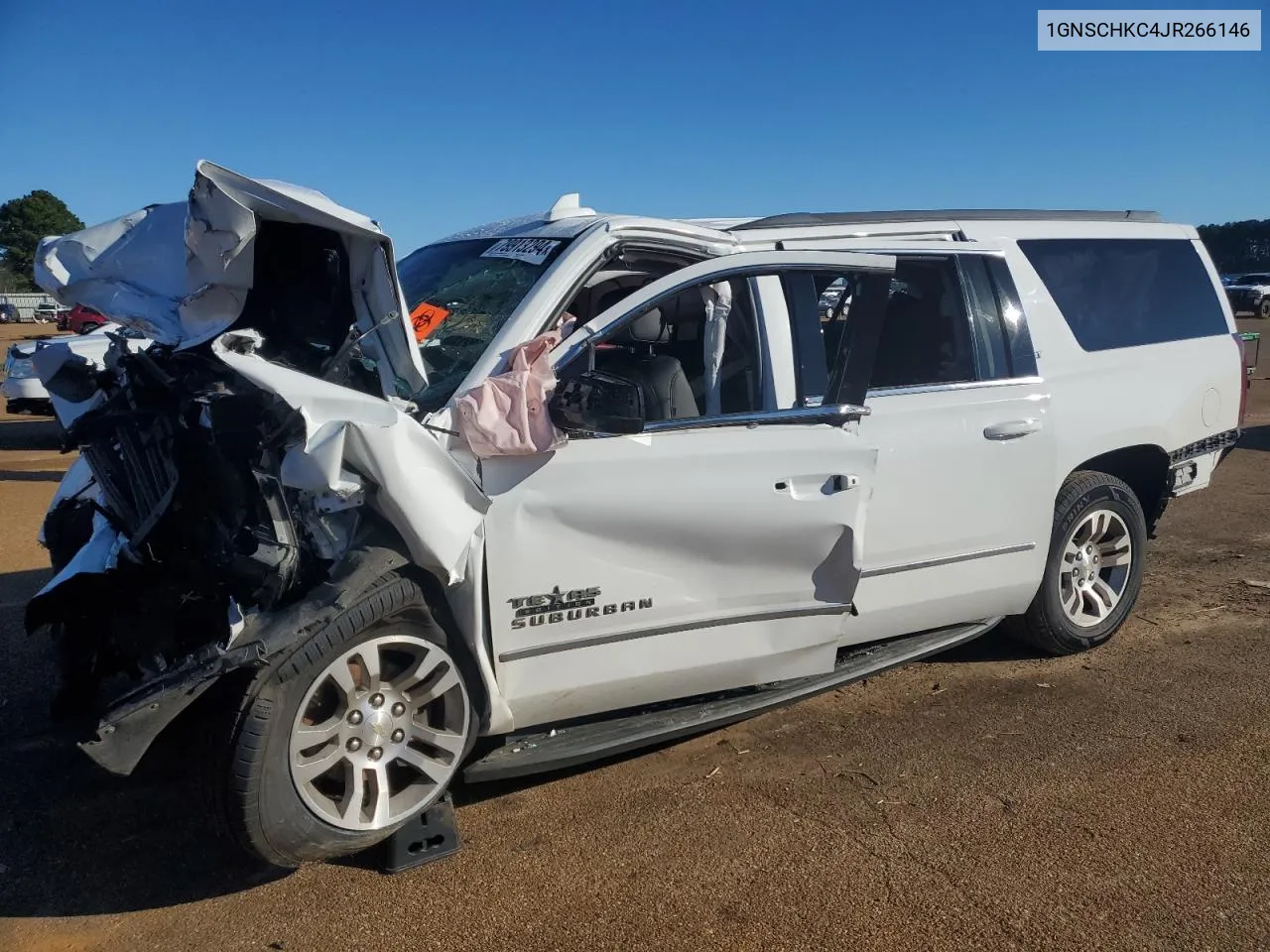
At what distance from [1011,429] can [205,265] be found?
3258 millimetres

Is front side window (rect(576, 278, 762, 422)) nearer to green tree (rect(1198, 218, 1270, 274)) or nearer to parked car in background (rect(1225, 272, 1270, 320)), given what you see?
parked car in background (rect(1225, 272, 1270, 320))

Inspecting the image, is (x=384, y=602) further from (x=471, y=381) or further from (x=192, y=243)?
Answer: (x=192, y=243)

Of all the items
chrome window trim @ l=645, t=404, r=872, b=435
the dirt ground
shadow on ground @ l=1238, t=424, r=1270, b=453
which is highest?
chrome window trim @ l=645, t=404, r=872, b=435

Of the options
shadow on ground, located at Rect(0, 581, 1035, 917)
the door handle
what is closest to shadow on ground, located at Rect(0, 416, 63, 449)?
shadow on ground, located at Rect(0, 581, 1035, 917)

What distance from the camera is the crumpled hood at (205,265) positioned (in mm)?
3199

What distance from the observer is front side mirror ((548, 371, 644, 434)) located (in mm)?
3195

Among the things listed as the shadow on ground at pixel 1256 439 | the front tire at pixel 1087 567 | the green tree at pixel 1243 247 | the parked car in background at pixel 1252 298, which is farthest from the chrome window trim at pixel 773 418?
the green tree at pixel 1243 247

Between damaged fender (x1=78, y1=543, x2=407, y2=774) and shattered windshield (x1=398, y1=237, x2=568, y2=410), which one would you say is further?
shattered windshield (x1=398, y1=237, x2=568, y2=410)

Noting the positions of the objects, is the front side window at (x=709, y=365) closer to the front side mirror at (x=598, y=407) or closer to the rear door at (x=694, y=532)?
the rear door at (x=694, y=532)

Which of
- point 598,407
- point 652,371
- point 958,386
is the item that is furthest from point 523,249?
point 958,386

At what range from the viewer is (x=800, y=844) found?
335 cm

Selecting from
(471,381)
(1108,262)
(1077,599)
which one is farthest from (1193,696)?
(471,381)

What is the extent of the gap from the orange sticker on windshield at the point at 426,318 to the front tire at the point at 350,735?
112 centimetres

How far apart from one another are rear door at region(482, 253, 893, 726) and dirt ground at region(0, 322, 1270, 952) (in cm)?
43
